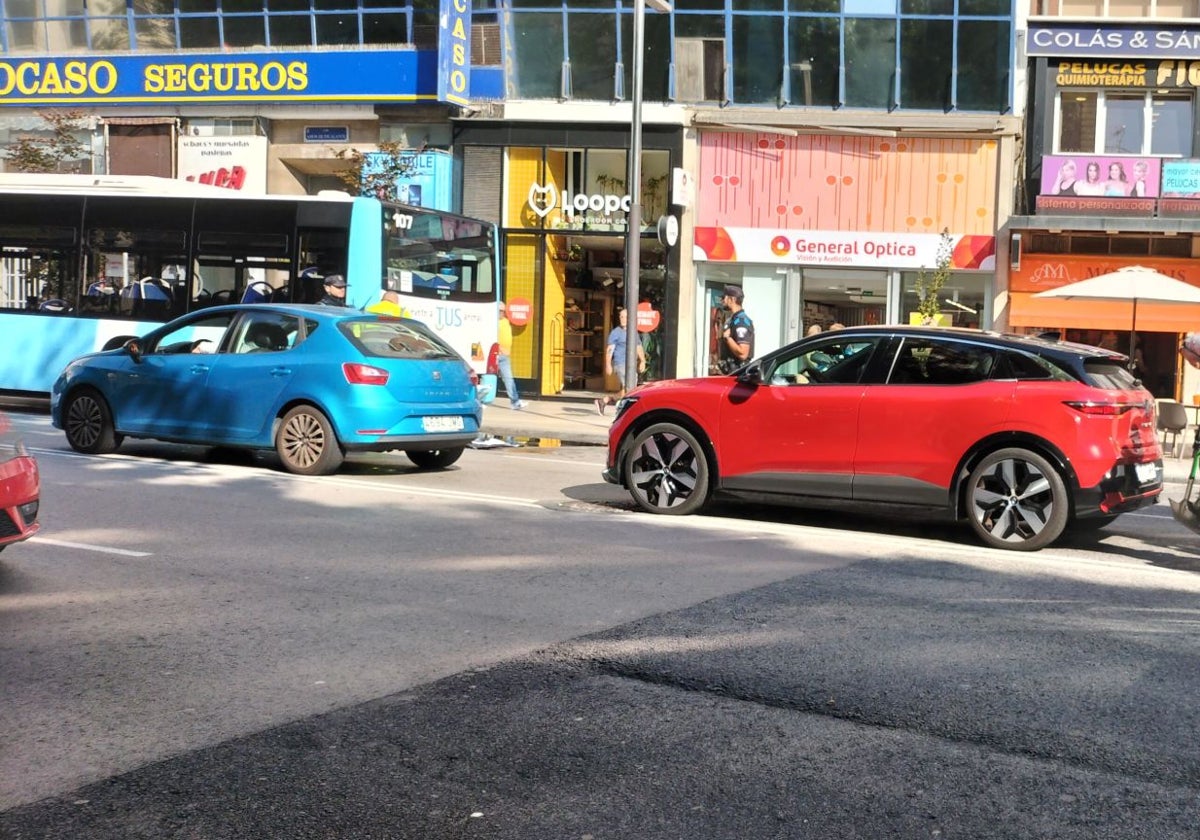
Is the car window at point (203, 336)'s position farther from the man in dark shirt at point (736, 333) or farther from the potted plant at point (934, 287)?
the potted plant at point (934, 287)

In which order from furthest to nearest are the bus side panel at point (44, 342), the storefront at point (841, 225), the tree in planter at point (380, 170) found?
the tree in planter at point (380, 170), the storefront at point (841, 225), the bus side panel at point (44, 342)

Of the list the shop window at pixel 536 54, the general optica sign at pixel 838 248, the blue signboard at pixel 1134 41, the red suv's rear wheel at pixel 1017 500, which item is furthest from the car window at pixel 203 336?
the blue signboard at pixel 1134 41

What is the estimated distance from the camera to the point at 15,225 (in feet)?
61.3

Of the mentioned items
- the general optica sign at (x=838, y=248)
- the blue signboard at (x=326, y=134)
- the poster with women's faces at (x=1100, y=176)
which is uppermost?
the blue signboard at (x=326, y=134)

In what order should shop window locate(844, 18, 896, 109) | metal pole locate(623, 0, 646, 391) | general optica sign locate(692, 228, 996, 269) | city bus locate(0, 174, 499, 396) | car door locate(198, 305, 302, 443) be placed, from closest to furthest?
car door locate(198, 305, 302, 443)
city bus locate(0, 174, 499, 396)
metal pole locate(623, 0, 646, 391)
general optica sign locate(692, 228, 996, 269)
shop window locate(844, 18, 896, 109)

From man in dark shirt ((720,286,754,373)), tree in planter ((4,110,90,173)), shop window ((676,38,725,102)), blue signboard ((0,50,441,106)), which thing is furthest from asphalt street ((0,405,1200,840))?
tree in planter ((4,110,90,173))

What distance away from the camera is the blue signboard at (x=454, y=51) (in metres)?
24.8

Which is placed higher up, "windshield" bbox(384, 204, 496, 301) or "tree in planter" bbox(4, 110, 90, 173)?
"tree in planter" bbox(4, 110, 90, 173)

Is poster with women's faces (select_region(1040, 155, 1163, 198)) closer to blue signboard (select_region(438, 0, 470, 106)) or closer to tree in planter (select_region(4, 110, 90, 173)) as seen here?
blue signboard (select_region(438, 0, 470, 106))

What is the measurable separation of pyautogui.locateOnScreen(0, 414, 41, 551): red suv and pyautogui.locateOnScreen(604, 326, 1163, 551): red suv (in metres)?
4.76

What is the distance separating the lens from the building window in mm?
23953

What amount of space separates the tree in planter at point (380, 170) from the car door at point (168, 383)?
1268 centimetres

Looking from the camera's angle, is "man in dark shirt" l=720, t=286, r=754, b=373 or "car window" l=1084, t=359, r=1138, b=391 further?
"man in dark shirt" l=720, t=286, r=754, b=373

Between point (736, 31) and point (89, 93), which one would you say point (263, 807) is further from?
point (89, 93)
